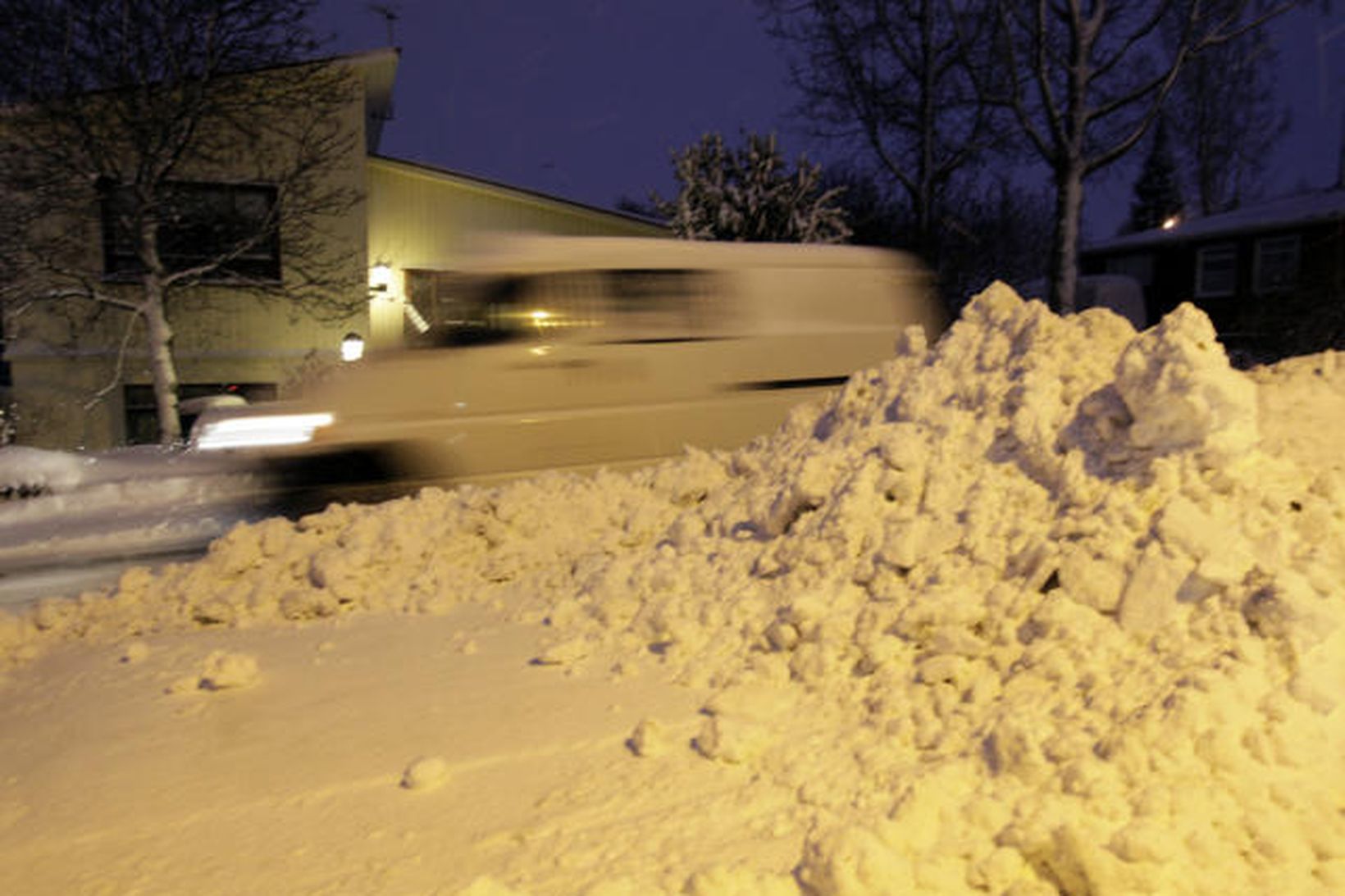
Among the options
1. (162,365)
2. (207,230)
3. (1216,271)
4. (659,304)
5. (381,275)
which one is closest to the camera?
(659,304)

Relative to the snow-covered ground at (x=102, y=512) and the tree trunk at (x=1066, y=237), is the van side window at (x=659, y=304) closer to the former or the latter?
the snow-covered ground at (x=102, y=512)

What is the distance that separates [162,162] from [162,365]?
122 inches

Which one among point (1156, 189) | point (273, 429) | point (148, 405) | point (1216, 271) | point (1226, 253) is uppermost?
point (1156, 189)

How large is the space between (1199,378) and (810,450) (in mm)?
1871

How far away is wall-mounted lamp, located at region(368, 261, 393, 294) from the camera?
57.4 ft

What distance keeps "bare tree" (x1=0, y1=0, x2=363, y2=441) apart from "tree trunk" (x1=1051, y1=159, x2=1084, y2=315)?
12.8 m

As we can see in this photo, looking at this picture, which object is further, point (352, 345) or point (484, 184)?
point (484, 184)

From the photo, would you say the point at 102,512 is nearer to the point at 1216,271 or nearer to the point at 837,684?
the point at 837,684

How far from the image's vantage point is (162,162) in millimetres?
13898

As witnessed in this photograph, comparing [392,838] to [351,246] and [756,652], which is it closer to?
[756,652]

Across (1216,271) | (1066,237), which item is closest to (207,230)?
(1066,237)

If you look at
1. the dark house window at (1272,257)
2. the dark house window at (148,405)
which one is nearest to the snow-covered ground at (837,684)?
the dark house window at (148,405)

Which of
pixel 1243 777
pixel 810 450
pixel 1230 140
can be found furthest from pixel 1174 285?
pixel 1243 777

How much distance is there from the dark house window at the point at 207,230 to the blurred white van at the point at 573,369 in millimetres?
8651
